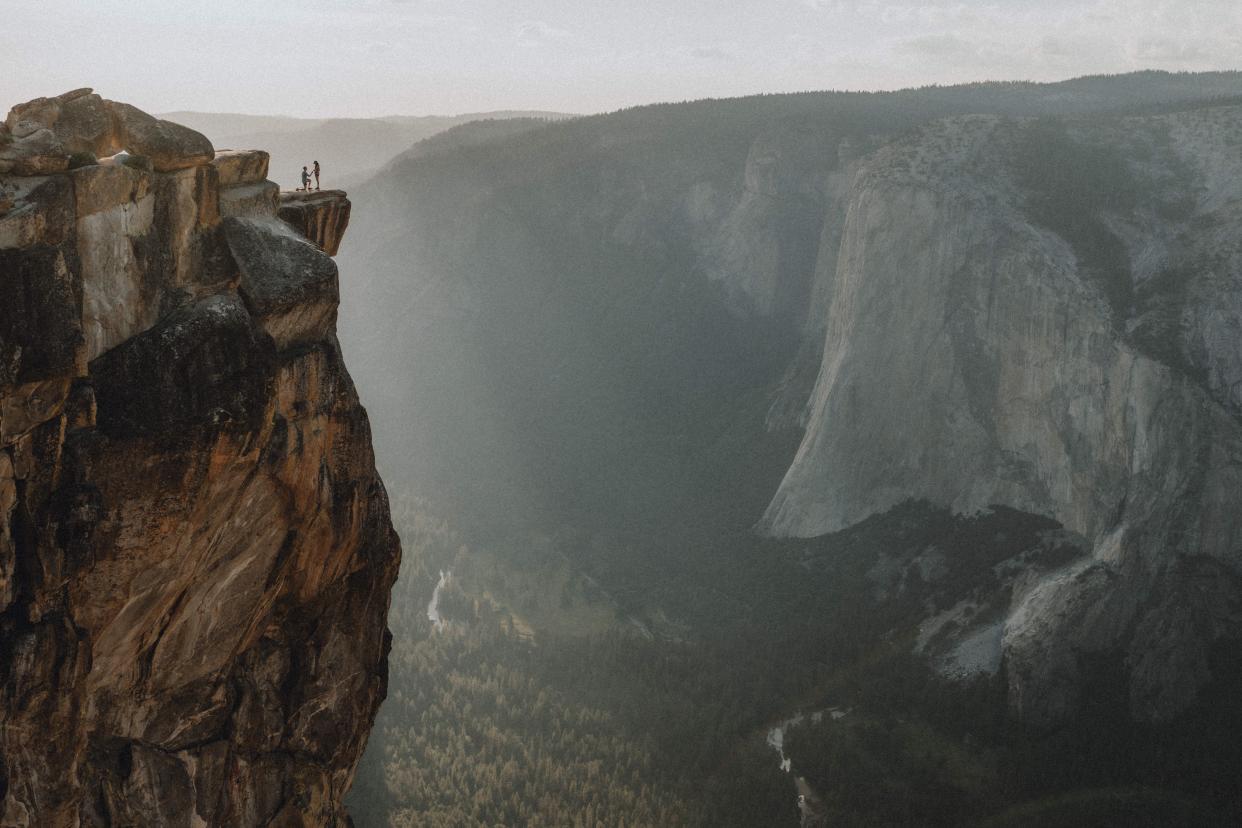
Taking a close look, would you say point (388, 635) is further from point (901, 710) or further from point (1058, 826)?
point (901, 710)

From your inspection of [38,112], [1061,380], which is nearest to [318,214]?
[38,112]

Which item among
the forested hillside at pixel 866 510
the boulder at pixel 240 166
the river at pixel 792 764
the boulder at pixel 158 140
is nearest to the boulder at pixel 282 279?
the boulder at pixel 240 166

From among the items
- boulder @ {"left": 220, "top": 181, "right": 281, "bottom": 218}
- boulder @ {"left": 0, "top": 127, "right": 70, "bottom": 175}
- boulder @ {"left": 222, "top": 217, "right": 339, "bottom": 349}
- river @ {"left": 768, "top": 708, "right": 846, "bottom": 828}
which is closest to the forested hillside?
river @ {"left": 768, "top": 708, "right": 846, "bottom": 828}

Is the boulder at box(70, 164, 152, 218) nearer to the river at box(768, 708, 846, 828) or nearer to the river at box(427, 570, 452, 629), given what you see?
the river at box(768, 708, 846, 828)

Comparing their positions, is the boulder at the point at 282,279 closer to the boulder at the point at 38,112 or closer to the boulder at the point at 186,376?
the boulder at the point at 186,376

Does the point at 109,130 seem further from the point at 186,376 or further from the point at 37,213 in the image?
the point at 186,376

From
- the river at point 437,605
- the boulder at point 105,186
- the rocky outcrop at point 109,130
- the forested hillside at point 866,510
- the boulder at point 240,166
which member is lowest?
the river at point 437,605
